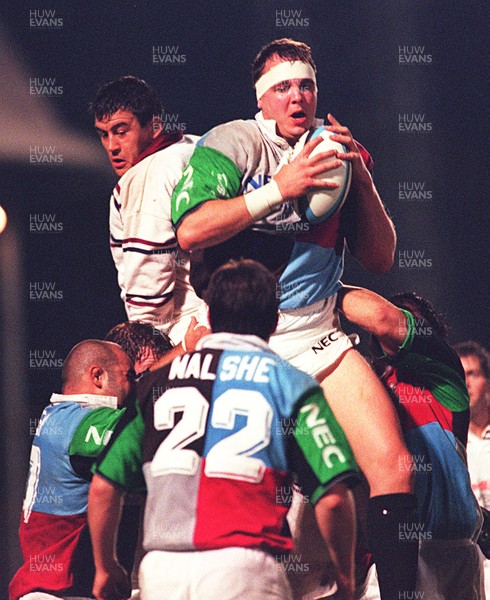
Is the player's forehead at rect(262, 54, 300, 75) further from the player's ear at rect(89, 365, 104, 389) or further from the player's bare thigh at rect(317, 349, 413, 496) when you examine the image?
the player's ear at rect(89, 365, 104, 389)

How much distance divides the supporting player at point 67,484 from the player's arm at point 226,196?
0.63 meters

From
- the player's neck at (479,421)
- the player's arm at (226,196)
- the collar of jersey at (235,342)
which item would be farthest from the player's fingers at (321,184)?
the player's neck at (479,421)

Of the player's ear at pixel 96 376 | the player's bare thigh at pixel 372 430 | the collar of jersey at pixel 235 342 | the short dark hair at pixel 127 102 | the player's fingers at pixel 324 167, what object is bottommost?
the player's bare thigh at pixel 372 430

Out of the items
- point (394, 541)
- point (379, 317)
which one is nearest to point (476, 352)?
point (379, 317)

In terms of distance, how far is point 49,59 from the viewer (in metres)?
5.24

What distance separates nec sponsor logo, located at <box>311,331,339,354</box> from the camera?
3.12 metres

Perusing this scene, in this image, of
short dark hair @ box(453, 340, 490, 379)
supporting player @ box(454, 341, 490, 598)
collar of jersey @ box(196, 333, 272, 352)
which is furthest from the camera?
short dark hair @ box(453, 340, 490, 379)

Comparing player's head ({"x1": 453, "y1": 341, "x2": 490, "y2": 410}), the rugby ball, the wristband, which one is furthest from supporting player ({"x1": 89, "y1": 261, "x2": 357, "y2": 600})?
player's head ({"x1": 453, "y1": 341, "x2": 490, "y2": 410})

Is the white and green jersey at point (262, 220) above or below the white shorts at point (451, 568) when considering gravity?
above

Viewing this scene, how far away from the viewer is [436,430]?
3.41 meters

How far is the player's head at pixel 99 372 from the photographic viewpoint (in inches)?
134

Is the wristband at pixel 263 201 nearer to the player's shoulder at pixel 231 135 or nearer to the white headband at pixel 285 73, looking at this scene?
the player's shoulder at pixel 231 135

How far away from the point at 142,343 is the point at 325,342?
69cm

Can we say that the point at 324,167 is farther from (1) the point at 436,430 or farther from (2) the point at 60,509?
(2) the point at 60,509
